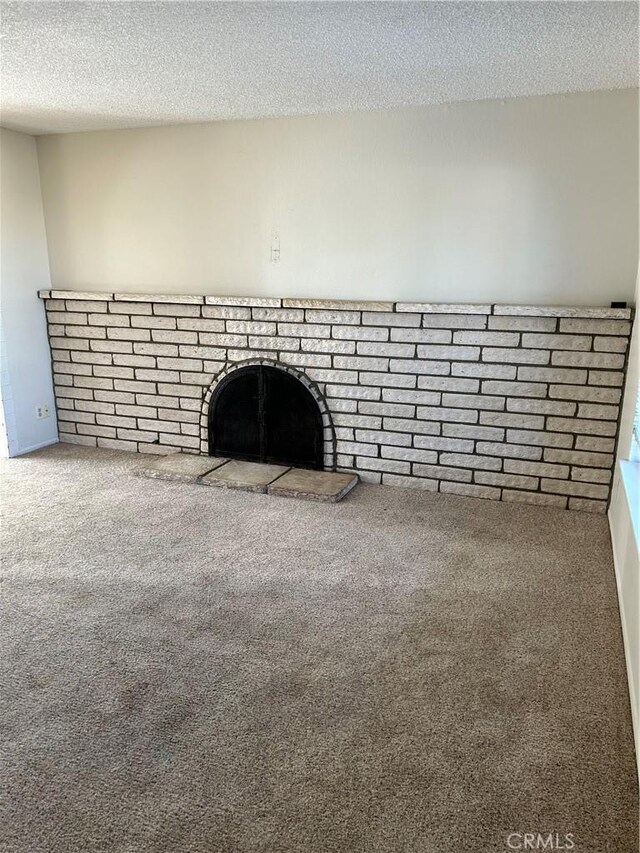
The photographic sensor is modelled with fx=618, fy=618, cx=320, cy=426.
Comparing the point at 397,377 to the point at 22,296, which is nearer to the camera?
the point at 397,377

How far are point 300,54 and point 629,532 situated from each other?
2253mm

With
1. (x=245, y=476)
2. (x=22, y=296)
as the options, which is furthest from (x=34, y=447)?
(x=245, y=476)

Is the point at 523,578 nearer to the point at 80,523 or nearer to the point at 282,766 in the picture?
the point at 282,766

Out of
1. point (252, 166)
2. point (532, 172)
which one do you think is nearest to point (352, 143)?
point (252, 166)

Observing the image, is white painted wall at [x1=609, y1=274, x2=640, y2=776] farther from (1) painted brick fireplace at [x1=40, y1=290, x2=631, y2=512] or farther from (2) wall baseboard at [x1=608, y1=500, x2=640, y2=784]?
(1) painted brick fireplace at [x1=40, y1=290, x2=631, y2=512]

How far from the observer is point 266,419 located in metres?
3.99

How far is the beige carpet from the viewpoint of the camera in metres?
1.51

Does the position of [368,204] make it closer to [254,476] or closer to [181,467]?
[254,476]

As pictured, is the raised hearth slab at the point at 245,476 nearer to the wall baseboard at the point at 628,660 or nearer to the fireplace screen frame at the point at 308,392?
the fireplace screen frame at the point at 308,392

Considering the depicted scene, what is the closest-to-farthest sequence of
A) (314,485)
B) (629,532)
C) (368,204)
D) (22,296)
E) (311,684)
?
(311,684)
(629,532)
(368,204)
(314,485)
(22,296)

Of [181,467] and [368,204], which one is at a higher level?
[368,204]

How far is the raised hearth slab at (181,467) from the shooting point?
3848 mm

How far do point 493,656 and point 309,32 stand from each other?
2.28 m

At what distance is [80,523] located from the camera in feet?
10.6
